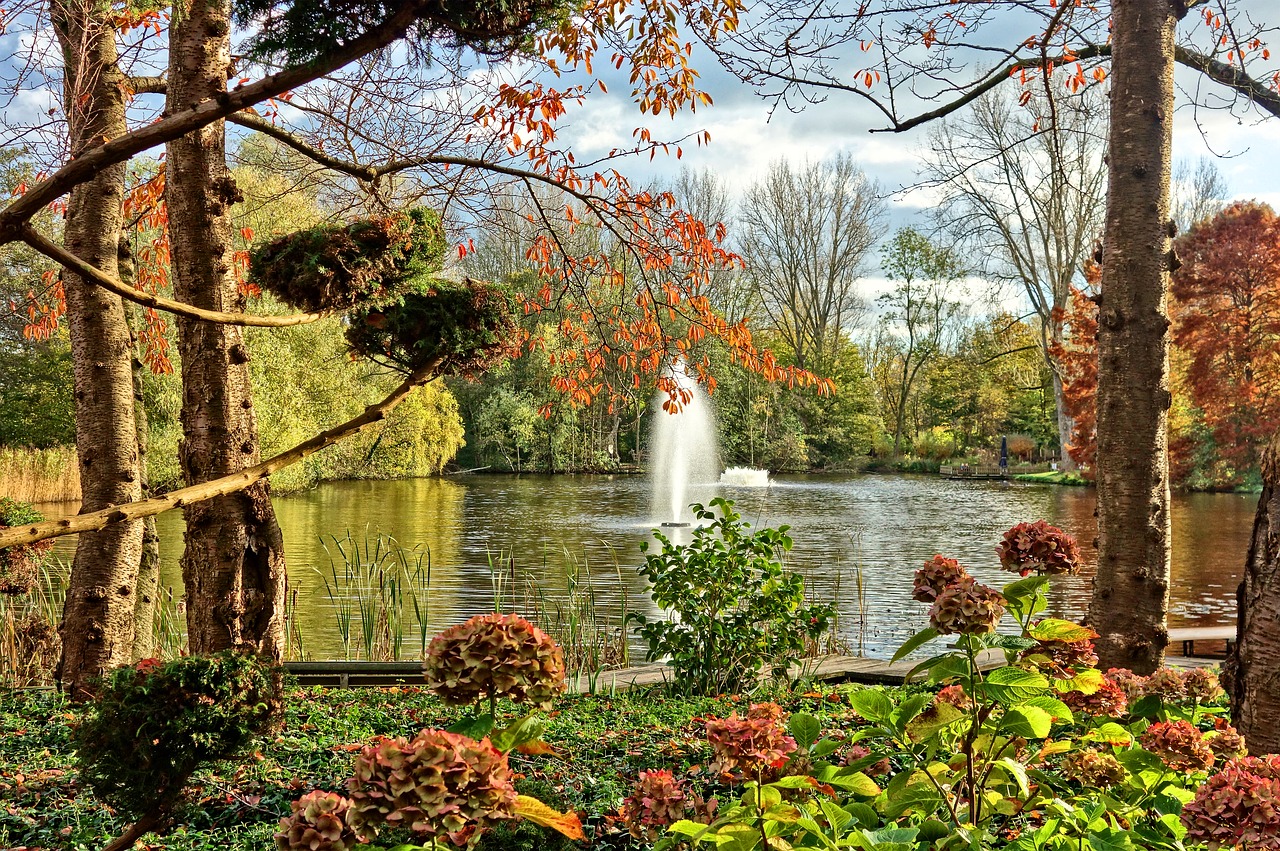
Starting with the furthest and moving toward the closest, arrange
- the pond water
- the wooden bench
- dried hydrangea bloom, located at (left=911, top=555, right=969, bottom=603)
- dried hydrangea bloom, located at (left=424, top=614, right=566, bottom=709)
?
the pond water < the wooden bench < dried hydrangea bloom, located at (left=911, top=555, right=969, bottom=603) < dried hydrangea bloom, located at (left=424, top=614, right=566, bottom=709)

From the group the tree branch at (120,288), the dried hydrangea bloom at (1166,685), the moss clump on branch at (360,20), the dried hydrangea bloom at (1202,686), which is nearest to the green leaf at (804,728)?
the dried hydrangea bloom at (1166,685)

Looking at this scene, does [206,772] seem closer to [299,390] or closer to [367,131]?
[367,131]

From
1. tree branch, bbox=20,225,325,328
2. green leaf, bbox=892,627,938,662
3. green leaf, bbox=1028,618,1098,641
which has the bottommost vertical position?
green leaf, bbox=892,627,938,662

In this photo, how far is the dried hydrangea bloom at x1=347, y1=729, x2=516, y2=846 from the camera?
1.01m

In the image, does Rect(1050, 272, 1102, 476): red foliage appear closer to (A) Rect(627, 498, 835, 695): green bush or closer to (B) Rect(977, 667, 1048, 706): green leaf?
(A) Rect(627, 498, 835, 695): green bush

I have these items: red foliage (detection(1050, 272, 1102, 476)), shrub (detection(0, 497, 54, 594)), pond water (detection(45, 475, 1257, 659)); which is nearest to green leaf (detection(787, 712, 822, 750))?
pond water (detection(45, 475, 1257, 659))

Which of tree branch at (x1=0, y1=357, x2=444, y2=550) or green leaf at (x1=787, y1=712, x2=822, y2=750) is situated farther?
tree branch at (x1=0, y1=357, x2=444, y2=550)

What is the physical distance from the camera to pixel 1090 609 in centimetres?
311

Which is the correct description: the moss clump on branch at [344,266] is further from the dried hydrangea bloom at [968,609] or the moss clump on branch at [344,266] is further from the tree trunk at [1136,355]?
the tree trunk at [1136,355]

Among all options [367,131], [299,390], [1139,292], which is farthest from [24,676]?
[299,390]

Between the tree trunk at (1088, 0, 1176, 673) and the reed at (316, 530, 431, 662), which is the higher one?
the tree trunk at (1088, 0, 1176, 673)

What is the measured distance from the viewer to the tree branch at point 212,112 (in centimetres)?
156

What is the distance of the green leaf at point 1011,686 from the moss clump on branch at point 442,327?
5.61 feet

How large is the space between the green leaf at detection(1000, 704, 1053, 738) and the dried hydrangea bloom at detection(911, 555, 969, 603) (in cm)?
24
